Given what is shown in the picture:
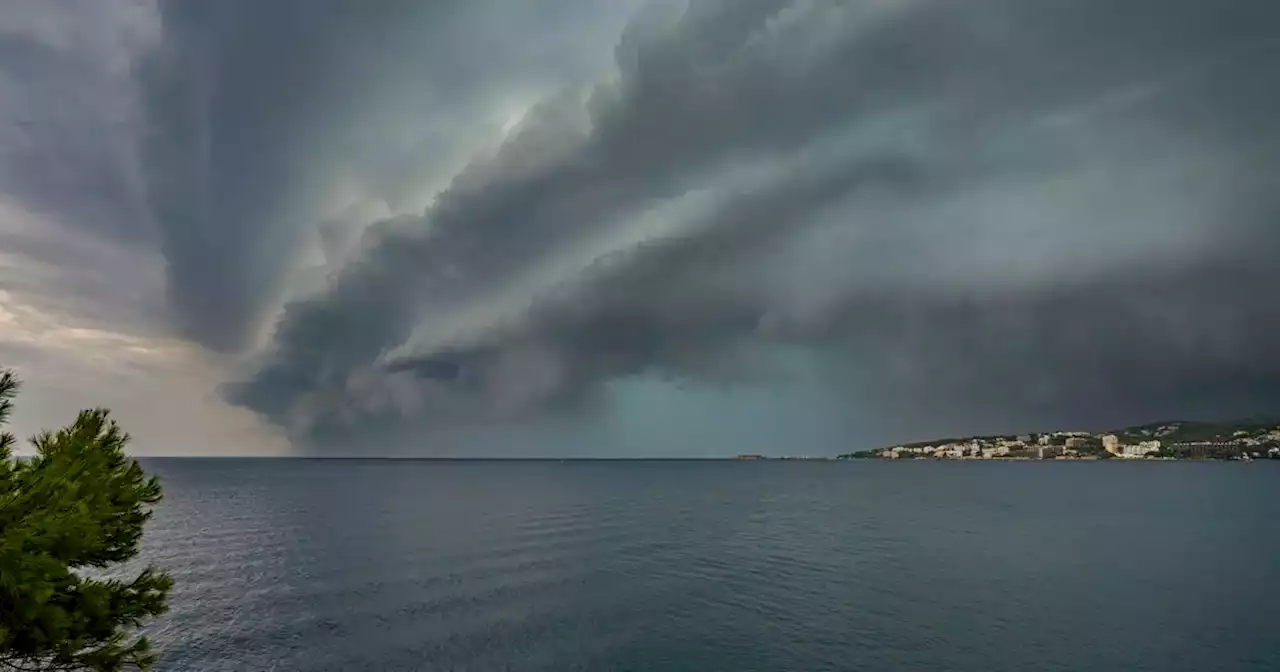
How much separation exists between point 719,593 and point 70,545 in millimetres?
50563

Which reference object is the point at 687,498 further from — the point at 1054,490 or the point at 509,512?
the point at 1054,490

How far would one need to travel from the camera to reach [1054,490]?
643ft

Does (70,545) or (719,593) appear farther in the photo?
(719,593)

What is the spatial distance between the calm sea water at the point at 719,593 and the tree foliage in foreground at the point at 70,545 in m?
21.1

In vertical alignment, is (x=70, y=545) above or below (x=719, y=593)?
above

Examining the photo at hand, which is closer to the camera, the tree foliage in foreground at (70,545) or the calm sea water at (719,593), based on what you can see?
the tree foliage in foreground at (70,545)

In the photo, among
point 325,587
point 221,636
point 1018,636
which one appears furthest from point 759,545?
point 221,636

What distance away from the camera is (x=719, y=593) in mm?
57406

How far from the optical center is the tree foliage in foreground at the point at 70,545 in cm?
1327

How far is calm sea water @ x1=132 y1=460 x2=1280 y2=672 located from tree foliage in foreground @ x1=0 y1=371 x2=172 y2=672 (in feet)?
69.3

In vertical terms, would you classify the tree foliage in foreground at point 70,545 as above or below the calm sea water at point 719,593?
above

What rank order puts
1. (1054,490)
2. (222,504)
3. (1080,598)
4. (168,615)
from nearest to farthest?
(168,615) < (1080,598) < (222,504) < (1054,490)

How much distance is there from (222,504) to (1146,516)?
194 m

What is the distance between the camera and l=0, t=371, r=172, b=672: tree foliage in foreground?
13.3m
